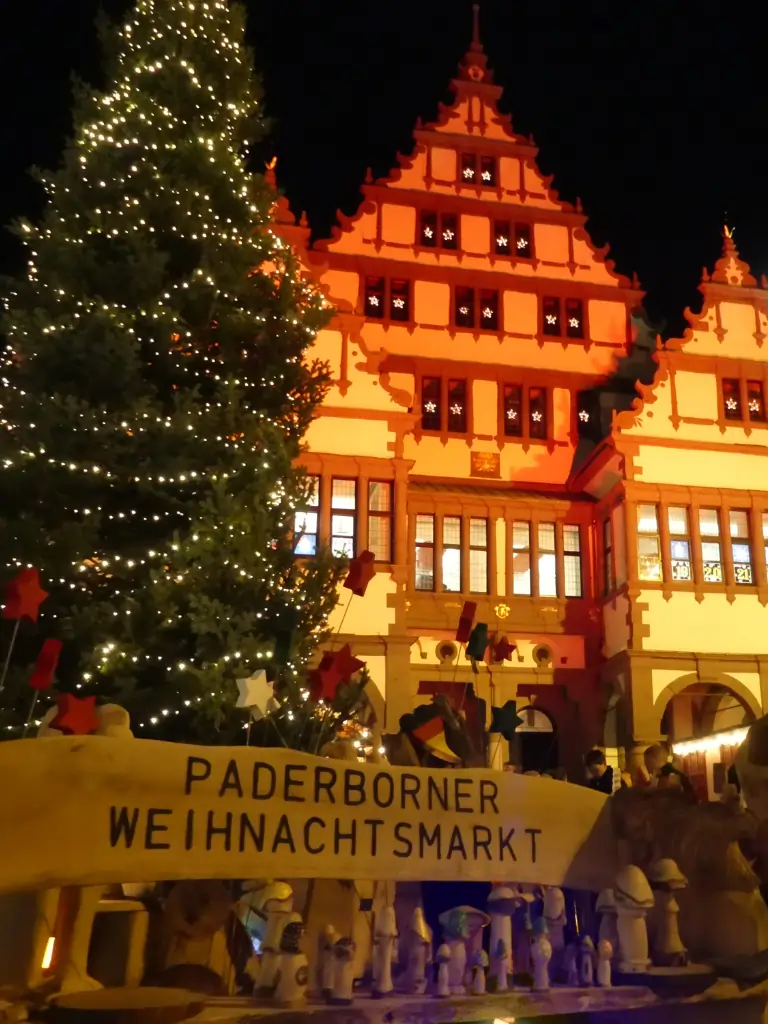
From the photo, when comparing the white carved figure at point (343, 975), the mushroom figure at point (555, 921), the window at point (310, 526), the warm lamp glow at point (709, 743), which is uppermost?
the window at point (310, 526)

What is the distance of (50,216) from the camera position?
11.5 m

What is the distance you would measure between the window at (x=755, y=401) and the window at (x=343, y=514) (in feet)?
30.7

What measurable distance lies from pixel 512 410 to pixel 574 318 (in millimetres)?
3095

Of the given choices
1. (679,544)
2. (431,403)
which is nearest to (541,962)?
(679,544)

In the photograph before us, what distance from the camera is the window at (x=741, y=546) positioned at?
20.0 metres

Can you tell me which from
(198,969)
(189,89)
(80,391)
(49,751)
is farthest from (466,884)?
(189,89)

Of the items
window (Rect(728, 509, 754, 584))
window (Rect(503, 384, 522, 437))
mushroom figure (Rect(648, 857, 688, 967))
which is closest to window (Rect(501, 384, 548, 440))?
window (Rect(503, 384, 522, 437))

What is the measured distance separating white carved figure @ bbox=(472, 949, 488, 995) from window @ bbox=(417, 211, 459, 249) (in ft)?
65.2

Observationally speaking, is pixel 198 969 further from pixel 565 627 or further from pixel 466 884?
pixel 565 627

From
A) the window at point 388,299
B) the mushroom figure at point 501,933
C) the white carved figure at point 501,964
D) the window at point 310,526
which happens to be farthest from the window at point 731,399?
the white carved figure at point 501,964

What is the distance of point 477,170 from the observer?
2384 cm

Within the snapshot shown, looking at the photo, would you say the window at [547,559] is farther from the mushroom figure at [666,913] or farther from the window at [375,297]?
the mushroom figure at [666,913]

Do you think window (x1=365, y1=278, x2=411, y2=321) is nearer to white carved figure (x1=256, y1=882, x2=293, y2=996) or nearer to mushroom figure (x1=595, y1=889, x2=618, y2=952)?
mushroom figure (x1=595, y1=889, x2=618, y2=952)

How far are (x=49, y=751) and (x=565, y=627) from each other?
1691cm
